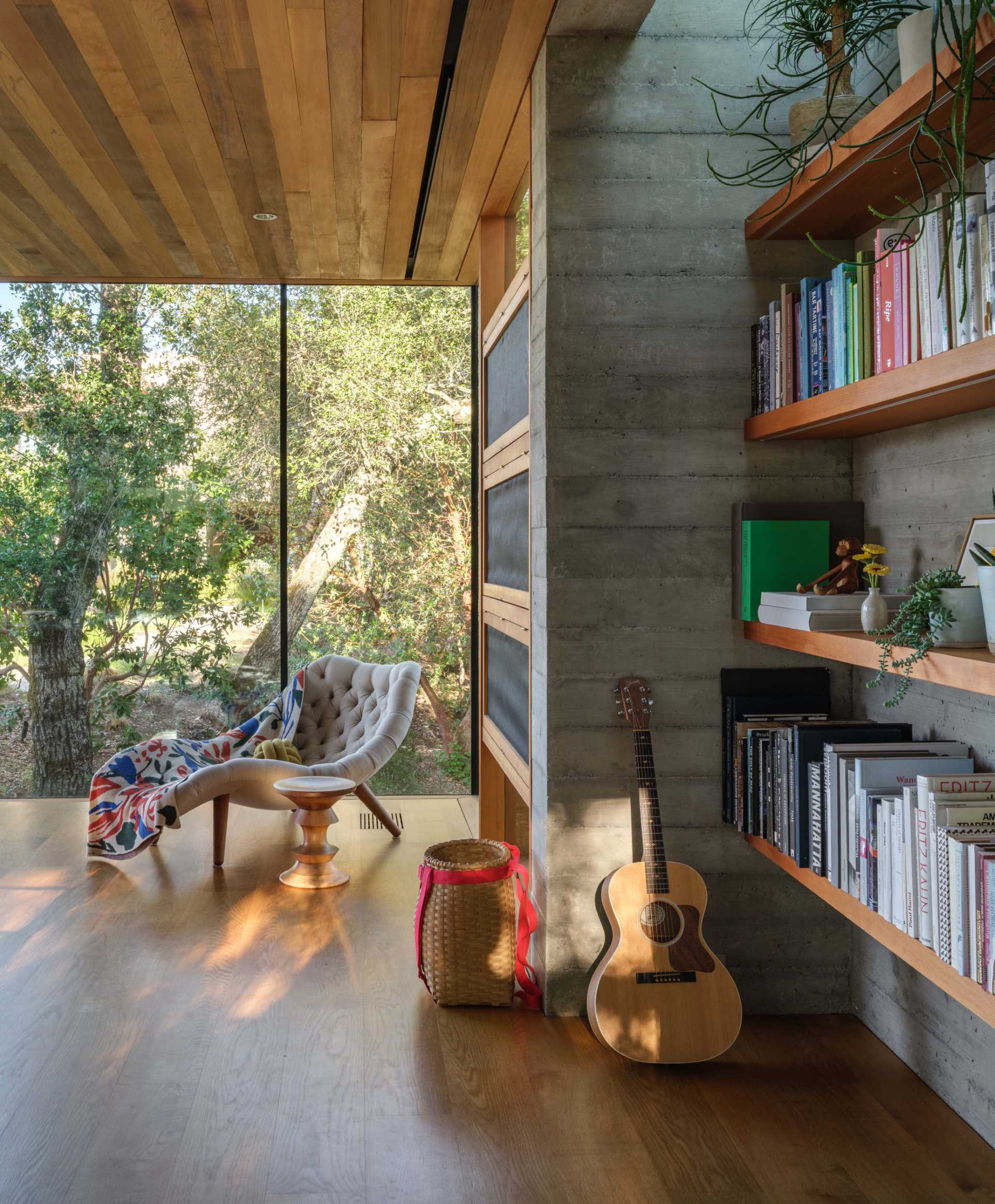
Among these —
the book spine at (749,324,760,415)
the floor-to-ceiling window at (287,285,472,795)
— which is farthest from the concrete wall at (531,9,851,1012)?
the floor-to-ceiling window at (287,285,472,795)

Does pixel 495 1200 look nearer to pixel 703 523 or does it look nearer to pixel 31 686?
pixel 703 523

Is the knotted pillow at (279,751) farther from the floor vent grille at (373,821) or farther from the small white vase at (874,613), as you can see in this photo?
the small white vase at (874,613)

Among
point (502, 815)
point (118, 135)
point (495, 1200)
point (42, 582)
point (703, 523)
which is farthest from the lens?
point (42, 582)

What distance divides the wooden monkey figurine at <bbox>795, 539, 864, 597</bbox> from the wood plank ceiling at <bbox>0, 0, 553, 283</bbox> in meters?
1.57

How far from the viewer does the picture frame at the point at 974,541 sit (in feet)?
6.88

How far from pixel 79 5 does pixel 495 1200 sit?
2907 mm

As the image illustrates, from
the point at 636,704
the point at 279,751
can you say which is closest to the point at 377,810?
the point at 279,751

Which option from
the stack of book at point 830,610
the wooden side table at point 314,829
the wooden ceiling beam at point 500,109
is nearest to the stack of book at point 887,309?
the stack of book at point 830,610

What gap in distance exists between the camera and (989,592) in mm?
1760

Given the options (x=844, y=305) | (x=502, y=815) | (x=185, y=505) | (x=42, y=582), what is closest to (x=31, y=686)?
(x=42, y=582)

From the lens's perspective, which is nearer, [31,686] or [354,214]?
[354,214]

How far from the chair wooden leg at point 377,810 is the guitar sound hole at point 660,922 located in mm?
2252

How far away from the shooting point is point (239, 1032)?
268cm

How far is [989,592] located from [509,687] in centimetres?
214
